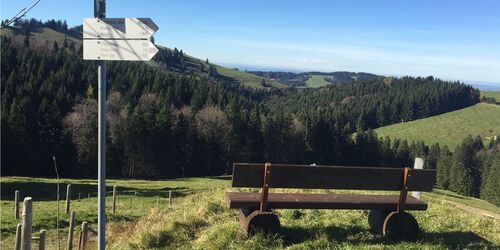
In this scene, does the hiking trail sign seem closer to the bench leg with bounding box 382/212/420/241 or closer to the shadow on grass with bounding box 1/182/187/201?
the bench leg with bounding box 382/212/420/241

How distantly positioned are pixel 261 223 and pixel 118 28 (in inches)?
191

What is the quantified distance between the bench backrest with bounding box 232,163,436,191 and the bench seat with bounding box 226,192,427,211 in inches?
12.8

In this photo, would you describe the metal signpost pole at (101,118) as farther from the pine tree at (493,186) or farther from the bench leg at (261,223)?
the pine tree at (493,186)

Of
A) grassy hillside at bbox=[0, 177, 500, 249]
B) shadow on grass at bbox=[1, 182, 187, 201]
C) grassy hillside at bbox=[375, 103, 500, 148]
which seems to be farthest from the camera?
grassy hillside at bbox=[375, 103, 500, 148]

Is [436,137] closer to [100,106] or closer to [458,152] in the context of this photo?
[458,152]

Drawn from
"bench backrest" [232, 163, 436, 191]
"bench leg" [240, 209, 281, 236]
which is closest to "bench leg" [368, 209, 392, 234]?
"bench backrest" [232, 163, 436, 191]

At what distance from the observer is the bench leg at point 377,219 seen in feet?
30.1

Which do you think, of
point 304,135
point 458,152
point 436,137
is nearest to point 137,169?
point 304,135

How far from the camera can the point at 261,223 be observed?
27.7 feet

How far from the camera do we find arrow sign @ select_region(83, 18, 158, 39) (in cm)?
486

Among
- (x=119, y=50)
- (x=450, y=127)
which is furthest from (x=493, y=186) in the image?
(x=119, y=50)

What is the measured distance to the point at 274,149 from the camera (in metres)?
90.9

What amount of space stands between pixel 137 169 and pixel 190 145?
36.0 feet

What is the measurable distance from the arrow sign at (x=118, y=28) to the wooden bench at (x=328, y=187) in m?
3.96
